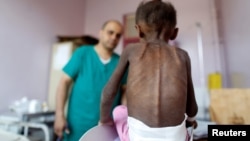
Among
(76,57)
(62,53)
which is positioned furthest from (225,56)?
(62,53)

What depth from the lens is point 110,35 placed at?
1033 mm

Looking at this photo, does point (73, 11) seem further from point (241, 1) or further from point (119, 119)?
point (119, 119)

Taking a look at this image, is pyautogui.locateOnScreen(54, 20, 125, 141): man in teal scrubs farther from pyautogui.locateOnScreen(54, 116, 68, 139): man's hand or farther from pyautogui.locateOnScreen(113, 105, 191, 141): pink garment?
pyautogui.locateOnScreen(113, 105, 191, 141): pink garment

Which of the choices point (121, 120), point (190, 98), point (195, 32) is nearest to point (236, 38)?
point (195, 32)

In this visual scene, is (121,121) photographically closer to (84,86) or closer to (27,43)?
(84,86)

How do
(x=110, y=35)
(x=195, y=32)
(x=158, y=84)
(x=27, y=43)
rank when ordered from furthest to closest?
1. (x=195, y=32)
2. (x=27, y=43)
3. (x=110, y=35)
4. (x=158, y=84)

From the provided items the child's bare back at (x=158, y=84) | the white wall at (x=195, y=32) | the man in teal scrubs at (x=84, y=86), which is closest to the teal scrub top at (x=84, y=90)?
the man in teal scrubs at (x=84, y=86)

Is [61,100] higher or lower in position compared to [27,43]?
lower

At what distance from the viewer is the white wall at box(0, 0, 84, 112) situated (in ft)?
5.04

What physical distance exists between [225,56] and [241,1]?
66 centimetres

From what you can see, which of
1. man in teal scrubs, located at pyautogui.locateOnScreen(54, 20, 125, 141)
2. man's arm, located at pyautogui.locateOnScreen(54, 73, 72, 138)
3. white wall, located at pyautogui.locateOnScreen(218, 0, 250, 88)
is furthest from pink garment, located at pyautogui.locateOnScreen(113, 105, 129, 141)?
white wall, located at pyautogui.locateOnScreen(218, 0, 250, 88)

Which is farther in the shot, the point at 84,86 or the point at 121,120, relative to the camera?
the point at 84,86

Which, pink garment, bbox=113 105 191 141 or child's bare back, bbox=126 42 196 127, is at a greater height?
child's bare back, bbox=126 42 196 127

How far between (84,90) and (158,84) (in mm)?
631
